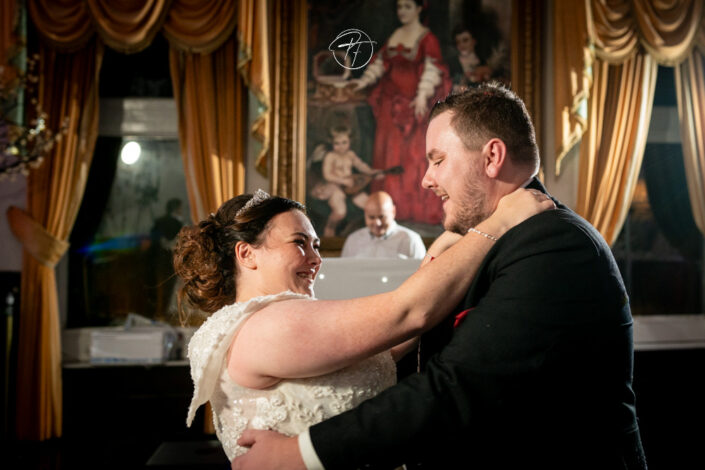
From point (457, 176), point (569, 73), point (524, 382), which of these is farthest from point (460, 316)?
point (569, 73)

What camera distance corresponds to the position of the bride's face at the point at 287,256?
67.7 inches

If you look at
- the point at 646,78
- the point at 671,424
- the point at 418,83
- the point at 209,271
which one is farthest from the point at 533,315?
the point at 646,78

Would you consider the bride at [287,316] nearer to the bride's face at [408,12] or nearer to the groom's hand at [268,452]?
the groom's hand at [268,452]

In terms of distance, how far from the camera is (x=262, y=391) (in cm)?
150

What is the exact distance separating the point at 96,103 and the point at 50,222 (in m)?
1.12

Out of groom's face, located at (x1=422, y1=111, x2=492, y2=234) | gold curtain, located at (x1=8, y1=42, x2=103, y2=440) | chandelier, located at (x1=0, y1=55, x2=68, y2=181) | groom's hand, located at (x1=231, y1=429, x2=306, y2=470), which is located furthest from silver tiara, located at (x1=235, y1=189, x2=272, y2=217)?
gold curtain, located at (x1=8, y1=42, x2=103, y2=440)

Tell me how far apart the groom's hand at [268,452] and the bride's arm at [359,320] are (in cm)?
12

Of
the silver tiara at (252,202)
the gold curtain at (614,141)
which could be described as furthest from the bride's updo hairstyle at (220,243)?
the gold curtain at (614,141)

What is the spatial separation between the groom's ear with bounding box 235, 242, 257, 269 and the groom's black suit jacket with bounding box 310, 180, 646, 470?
592 millimetres

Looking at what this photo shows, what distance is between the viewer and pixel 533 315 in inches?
49.8

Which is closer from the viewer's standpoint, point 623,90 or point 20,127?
point 20,127

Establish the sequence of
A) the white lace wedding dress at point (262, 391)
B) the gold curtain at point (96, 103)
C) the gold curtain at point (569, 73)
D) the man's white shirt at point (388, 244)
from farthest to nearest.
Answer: the gold curtain at point (569, 73) → the gold curtain at point (96, 103) → the man's white shirt at point (388, 244) → the white lace wedding dress at point (262, 391)

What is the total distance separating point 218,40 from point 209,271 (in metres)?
4.32

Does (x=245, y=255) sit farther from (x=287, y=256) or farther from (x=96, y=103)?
(x=96, y=103)
